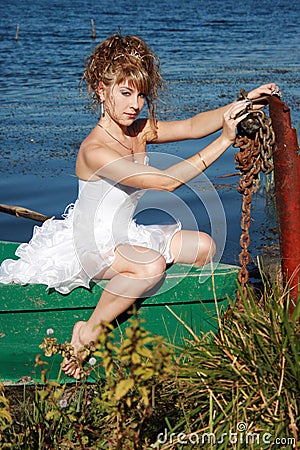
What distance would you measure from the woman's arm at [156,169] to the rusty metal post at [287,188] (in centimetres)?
17

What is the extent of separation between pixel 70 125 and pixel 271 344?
762cm

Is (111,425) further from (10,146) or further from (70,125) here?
(70,125)

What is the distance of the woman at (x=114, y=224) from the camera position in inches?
151

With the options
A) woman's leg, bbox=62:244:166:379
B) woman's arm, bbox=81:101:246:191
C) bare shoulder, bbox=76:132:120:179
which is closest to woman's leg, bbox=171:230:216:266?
woman's leg, bbox=62:244:166:379

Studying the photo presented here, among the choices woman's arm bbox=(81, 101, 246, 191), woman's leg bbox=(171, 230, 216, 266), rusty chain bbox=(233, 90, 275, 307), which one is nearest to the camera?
rusty chain bbox=(233, 90, 275, 307)

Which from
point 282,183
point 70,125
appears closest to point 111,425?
point 282,183

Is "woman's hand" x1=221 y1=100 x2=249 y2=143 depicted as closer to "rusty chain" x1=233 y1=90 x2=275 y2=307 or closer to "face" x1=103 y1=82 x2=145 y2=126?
"rusty chain" x1=233 y1=90 x2=275 y2=307

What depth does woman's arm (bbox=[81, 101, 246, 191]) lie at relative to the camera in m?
3.46

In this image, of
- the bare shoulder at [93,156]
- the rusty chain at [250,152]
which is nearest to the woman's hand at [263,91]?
the rusty chain at [250,152]

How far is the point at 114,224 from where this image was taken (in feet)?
13.2

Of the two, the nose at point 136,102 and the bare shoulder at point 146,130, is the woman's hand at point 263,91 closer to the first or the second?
the nose at point 136,102

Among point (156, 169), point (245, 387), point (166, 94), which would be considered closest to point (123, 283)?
point (156, 169)

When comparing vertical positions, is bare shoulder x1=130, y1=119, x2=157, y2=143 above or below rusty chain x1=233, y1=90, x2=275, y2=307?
above

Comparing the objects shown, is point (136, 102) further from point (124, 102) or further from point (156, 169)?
point (156, 169)
